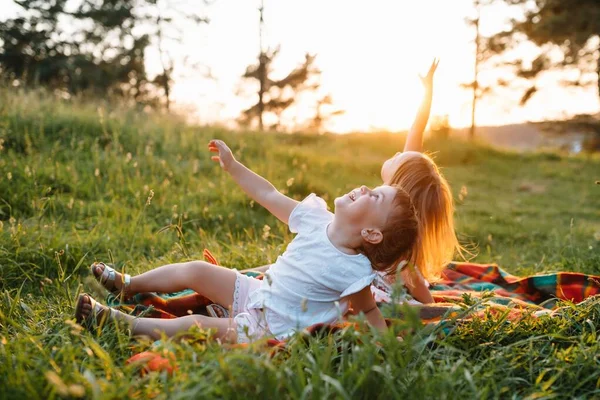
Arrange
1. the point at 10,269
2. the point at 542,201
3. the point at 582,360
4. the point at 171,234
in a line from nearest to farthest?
the point at 582,360, the point at 10,269, the point at 171,234, the point at 542,201

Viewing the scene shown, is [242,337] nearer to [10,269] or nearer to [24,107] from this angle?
[10,269]

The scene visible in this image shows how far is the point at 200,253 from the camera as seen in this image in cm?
349

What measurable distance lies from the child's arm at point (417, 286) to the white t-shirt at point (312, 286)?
0.65 metres

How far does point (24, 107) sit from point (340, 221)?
4.92 m

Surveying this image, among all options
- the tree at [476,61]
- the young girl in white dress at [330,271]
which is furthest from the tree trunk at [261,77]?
the young girl in white dress at [330,271]

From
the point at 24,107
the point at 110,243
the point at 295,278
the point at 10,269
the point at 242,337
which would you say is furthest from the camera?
the point at 24,107

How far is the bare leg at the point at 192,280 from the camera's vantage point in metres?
2.53

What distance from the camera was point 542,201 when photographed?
8250mm

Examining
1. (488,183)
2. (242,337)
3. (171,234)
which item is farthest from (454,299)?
(488,183)

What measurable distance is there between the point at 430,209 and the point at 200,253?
1.45 meters

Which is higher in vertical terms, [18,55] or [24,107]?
[18,55]

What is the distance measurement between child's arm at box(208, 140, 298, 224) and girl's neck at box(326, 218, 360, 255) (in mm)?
415

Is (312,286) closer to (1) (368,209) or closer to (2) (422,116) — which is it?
(1) (368,209)

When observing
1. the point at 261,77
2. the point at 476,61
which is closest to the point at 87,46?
the point at 261,77
